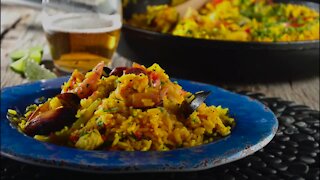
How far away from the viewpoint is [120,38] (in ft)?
9.04

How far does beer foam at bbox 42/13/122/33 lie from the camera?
2.44 metres

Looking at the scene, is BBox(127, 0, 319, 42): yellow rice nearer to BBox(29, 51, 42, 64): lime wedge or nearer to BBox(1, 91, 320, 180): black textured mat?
BBox(29, 51, 42, 64): lime wedge

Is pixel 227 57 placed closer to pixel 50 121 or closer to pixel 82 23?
pixel 82 23

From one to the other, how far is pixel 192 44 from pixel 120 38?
458 mm

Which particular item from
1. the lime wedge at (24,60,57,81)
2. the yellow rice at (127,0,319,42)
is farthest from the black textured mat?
the lime wedge at (24,60,57,81)

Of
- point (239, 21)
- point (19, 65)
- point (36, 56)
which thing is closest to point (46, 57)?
point (36, 56)

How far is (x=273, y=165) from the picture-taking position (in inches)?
62.6

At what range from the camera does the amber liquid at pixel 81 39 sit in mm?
2430

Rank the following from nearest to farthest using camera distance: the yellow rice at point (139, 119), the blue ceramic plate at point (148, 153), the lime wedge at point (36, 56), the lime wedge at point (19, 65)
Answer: the blue ceramic plate at point (148, 153) < the yellow rice at point (139, 119) < the lime wedge at point (19, 65) < the lime wedge at point (36, 56)

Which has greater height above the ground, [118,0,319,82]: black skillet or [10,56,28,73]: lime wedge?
[118,0,319,82]: black skillet

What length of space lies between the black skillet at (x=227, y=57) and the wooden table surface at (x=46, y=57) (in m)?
0.05

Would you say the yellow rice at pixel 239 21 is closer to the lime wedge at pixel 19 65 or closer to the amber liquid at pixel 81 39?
the amber liquid at pixel 81 39

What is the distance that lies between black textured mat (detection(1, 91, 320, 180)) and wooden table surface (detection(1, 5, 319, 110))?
1.56 ft

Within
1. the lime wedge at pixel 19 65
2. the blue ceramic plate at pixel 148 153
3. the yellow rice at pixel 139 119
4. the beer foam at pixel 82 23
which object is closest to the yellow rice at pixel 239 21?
the beer foam at pixel 82 23
